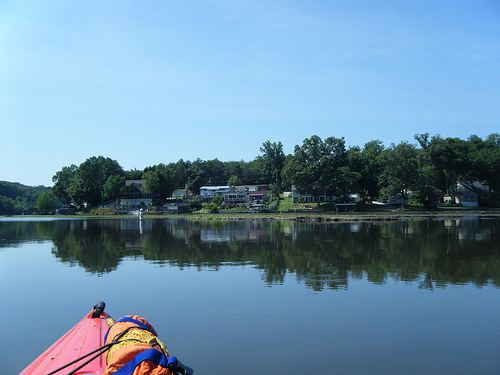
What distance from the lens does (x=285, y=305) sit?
1361 cm

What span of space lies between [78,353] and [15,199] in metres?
153

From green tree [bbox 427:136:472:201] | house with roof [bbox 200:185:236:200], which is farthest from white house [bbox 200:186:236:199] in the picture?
green tree [bbox 427:136:472:201]

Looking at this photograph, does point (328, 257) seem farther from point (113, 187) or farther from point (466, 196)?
point (113, 187)

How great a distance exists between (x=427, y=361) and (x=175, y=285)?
1034 cm

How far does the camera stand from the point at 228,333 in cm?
1097

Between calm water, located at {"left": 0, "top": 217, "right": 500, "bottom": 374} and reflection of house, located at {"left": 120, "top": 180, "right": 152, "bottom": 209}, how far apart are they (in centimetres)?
8332

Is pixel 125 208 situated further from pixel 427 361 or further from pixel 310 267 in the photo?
pixel 427 361

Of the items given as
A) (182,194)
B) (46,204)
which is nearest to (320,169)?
(182,194)

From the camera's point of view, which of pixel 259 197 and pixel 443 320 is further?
pixel 259 197

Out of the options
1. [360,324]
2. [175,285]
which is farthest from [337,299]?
[175,285]

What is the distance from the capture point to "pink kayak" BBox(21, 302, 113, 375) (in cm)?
664

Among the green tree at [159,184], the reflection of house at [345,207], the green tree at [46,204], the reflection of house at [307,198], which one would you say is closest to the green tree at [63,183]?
the green tree at [46,204]

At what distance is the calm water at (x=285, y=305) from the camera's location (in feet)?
30.9

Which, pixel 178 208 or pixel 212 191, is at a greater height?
pixel 212 191
